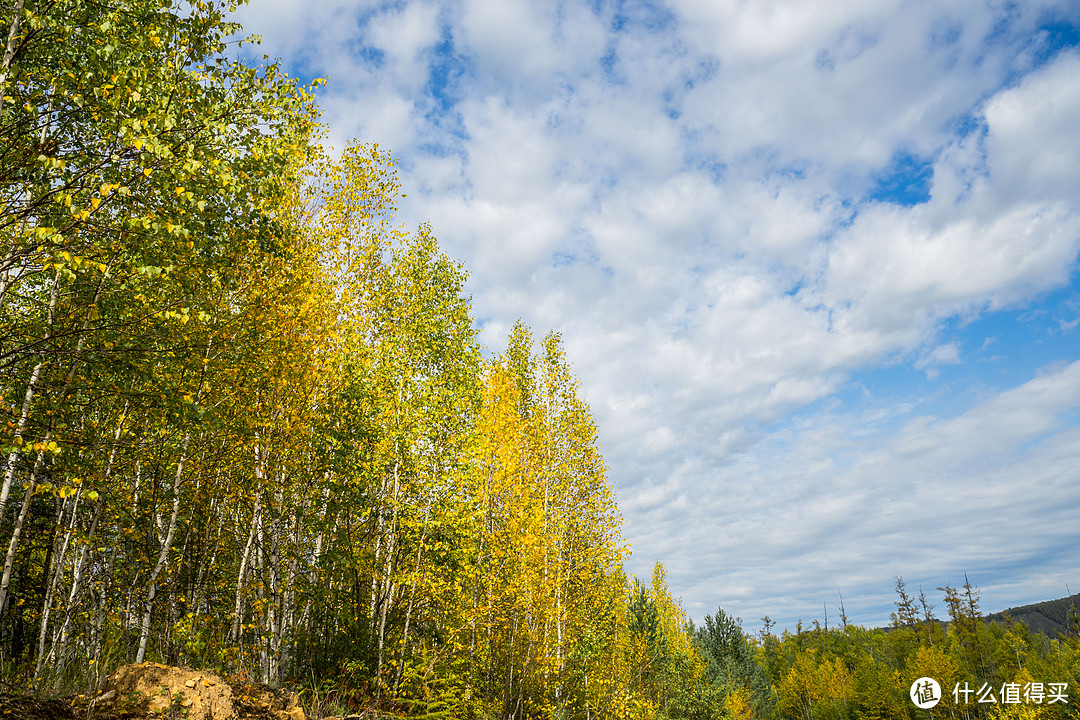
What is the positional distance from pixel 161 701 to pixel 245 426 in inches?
189

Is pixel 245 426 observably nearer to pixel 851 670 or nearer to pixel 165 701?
pixel 165 701

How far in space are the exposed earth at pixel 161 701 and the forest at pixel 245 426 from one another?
136cm

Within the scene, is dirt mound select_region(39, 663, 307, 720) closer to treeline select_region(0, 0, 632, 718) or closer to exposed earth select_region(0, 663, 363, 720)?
exposed earth select_region(0, 663, 363, 720)

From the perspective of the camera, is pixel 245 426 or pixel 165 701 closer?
pixel 165 701

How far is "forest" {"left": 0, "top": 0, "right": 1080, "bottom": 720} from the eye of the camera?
272 inches

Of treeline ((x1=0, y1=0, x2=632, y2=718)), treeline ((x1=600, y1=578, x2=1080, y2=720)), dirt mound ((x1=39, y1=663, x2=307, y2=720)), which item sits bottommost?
treeline ((x1=600, y1=578, x2=1080, y2=720))

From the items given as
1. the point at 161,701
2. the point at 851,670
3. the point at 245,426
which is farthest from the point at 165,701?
the point at 851,670

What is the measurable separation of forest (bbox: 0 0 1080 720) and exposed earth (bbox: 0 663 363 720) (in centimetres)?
136

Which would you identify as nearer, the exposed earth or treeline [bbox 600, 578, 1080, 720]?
the exposed earth

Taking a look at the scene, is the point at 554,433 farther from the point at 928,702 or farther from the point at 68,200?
the point at 928,702

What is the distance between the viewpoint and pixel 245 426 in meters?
10.5

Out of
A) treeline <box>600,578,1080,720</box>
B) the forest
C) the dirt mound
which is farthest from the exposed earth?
treeline <box>600,578,1080,720</box>

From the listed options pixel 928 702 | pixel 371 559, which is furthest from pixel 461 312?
pixel 928 702

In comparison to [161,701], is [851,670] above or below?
below
